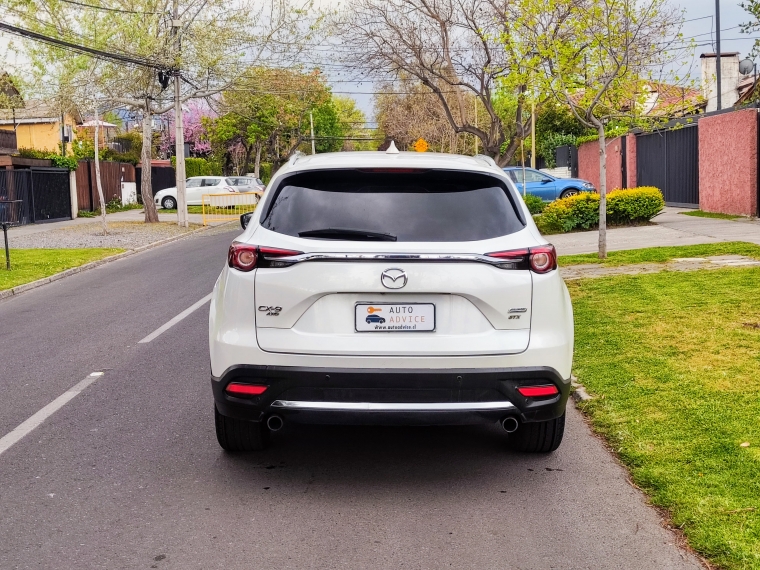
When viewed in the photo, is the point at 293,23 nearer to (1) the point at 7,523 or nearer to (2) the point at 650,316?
(2) the point at 650,316

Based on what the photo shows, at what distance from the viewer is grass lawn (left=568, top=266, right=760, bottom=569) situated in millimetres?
4352

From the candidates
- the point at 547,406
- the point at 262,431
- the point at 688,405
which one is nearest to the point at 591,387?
the point at 688,405

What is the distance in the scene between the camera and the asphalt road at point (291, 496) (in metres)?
4.04

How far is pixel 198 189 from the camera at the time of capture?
44.9m

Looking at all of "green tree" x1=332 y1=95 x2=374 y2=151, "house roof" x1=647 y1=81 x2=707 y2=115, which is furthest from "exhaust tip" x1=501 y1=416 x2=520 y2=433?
"green tree" x1=332 y1=95 x2=374 y2=151

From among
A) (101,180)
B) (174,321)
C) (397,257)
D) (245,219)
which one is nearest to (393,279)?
(397,257)

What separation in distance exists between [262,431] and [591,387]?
2668 mm

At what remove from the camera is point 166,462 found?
212 inches

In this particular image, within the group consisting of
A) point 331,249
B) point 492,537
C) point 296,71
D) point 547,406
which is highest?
point 296,71

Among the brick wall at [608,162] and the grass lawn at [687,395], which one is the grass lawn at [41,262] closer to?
the grass lawn at [687,395]

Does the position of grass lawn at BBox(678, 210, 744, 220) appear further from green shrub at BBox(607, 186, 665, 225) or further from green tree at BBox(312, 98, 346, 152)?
green tree at BBox(312, 98, 346, 152)

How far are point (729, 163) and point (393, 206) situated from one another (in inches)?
794

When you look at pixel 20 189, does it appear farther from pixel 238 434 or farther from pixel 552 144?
pixel 238 434

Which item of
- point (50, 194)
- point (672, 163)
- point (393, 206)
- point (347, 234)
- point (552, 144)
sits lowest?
point (347, 234)
